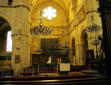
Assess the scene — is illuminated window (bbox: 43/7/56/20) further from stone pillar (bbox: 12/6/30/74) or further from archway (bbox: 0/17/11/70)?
stone pillar (bbox: 12/6/30/74)

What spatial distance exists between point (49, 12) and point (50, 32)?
16.6 metres

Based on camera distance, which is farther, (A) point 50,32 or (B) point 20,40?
(B) point 20,40

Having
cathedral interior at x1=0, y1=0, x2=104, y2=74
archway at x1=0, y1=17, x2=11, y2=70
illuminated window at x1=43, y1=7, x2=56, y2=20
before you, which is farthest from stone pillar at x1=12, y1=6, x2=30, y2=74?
illuminated window at x1=43, y1=7, x2=56, y2=20

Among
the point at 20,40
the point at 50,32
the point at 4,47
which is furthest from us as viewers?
the point at 4,47

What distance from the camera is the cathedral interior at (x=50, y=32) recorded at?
11.7 m

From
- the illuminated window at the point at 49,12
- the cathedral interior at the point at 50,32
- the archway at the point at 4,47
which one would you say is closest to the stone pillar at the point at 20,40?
the cathedral interior at the point at 50,32

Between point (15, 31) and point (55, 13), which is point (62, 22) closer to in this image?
point (55, 13)

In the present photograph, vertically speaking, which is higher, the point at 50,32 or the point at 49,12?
the point at 49,12

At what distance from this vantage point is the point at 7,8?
1509cm

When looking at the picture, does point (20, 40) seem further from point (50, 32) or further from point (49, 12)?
point (49, 12)

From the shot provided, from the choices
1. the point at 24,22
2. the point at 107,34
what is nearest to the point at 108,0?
the point at 107,34

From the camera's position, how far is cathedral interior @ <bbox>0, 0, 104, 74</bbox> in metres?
11.7

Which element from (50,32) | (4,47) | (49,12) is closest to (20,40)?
(50,32)

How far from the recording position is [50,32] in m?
10.0
